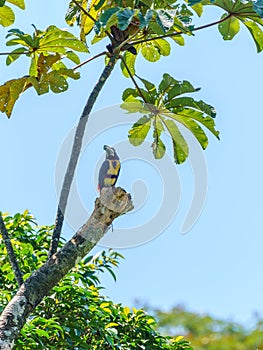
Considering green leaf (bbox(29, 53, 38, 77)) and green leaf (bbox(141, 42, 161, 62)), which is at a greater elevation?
green leaf (bbox(141, 42, 161, 62))

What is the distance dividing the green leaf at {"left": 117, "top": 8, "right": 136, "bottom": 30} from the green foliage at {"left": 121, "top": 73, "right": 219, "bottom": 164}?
0.76 meters

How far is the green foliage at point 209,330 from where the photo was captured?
10.3 metres

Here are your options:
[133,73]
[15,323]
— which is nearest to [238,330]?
[133,73]

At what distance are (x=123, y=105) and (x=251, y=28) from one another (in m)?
0.72

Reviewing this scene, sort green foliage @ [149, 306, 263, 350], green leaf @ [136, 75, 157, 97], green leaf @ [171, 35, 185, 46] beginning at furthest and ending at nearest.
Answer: green foliage @ [149, 306, 263, 350], green leaf @ [171, 35, 185, 46], green leaf @ [136, 75, 157, 97]

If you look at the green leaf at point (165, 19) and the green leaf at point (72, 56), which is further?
the green leaf at point (72, 56)

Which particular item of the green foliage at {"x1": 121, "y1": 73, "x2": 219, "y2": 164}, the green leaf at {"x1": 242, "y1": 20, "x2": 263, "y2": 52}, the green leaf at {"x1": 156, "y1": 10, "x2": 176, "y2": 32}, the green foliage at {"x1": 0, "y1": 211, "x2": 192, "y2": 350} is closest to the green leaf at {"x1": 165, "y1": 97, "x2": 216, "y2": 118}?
the green foliage at {"x1": 121, "y1": 73, "x2": 219, "y2": 164}

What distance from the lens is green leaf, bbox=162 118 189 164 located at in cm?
351

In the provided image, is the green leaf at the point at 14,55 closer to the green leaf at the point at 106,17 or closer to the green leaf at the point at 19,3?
the green leaf at the point at 19,3

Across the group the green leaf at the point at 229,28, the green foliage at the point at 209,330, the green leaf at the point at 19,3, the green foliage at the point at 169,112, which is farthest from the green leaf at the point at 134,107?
the green foliage at the point at 209,330

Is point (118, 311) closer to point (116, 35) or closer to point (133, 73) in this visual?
point (133, 73)

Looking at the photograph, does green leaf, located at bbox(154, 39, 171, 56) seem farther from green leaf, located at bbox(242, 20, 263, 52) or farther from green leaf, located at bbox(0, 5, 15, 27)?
green leaf, located at bbox(0, 5, 15, 27)

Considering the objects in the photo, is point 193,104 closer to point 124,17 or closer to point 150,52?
point 150,52

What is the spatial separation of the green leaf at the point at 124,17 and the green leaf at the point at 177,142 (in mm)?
907
